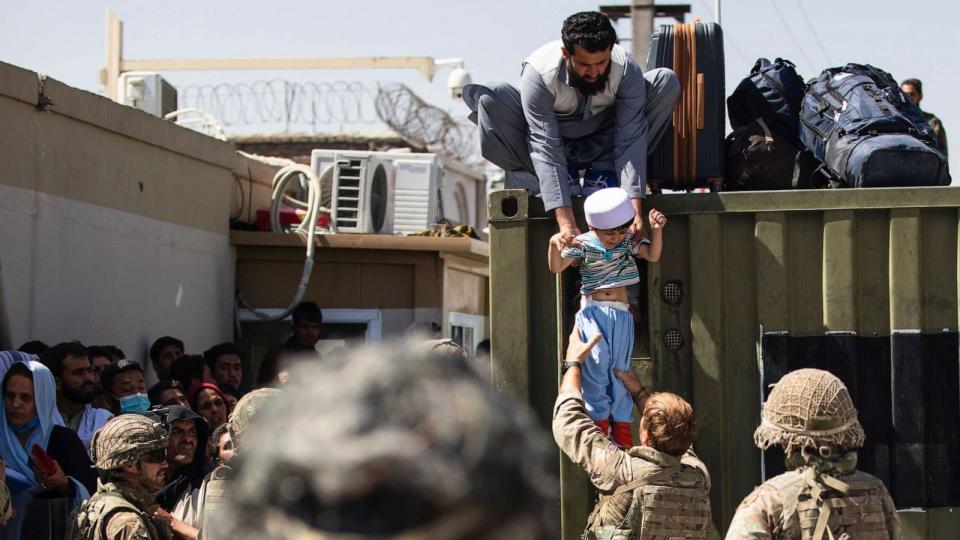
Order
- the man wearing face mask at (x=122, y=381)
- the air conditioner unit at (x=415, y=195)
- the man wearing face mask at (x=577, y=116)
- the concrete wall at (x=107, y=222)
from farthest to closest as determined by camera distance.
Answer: the air conditioner unit at (x=415, y=195), the concrete wall at (x=107, y=222), the man wearing face mask at (x=122, y=381), the man wearing face mask at (x=577, y=116)

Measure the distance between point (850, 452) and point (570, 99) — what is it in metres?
2.22

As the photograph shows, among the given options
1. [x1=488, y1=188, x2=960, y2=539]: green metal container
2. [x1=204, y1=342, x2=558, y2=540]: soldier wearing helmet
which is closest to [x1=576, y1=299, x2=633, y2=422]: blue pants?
[x1=488, y1=188, x2=960, y2=539]: green metal container


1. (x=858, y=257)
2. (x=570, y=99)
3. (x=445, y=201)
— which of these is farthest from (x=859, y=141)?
(x=445, y=201)

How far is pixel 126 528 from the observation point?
432cm

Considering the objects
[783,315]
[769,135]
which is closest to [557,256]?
[783,315]

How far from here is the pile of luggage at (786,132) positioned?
215 inches

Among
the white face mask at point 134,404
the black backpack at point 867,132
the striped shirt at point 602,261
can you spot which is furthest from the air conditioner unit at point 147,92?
the striped shirt at point 602,261

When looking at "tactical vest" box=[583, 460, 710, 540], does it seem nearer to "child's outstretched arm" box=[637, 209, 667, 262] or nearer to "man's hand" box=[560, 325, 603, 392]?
"man's hand" box=[560, 325, 603, 392]

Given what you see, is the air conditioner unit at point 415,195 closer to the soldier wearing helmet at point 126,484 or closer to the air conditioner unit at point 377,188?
the air conditioner unit at point 377,188

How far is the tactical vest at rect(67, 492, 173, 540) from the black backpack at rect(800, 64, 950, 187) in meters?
2.96

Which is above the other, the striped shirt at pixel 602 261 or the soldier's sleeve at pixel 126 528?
the striped shirt at pixel 602 261

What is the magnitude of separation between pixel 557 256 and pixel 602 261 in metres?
0.17

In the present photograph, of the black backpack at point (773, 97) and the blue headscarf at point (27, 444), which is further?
the black backpack at point (773, 97)

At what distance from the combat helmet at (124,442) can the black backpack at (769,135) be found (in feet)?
8.64
